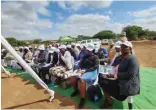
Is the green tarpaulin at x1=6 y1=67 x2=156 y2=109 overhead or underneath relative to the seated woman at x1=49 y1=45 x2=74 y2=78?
underneath

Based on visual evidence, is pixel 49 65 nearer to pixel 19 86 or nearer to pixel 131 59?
pixel 19 86

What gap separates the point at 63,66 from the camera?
8.28 meters

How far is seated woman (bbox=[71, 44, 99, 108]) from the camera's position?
5625 millimetres

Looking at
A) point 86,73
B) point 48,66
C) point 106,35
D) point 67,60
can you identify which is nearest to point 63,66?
point 67,60

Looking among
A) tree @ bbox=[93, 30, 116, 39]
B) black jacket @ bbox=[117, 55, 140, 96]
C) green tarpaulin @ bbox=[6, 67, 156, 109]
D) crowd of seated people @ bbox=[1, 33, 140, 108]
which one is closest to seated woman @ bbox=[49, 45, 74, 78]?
crowd of seated people @ bbox=[1, 33, 140, 108]

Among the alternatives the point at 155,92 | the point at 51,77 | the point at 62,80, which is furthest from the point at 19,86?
the point at 155,92

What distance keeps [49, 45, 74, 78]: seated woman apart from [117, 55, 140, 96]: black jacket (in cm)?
296

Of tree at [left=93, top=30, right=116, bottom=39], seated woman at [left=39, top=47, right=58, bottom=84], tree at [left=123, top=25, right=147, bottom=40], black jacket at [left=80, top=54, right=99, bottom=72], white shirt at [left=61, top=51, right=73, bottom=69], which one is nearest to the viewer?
A: black jacket at [left=80, top=54, right=99, bottom=72]

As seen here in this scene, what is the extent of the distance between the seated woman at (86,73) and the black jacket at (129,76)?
116 centimetres

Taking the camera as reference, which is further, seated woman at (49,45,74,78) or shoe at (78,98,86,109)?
seated woman at (49,45,74,78)

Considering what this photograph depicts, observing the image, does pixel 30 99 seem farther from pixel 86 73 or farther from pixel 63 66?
pixel 63 66

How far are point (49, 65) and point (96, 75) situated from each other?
3.08 meters

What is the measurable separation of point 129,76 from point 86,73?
158cm

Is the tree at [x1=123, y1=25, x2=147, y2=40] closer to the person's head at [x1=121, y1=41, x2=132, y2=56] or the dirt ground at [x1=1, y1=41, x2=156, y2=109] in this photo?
the dirt ground at [x1=1, y1=41, x2=156, y2=109]
